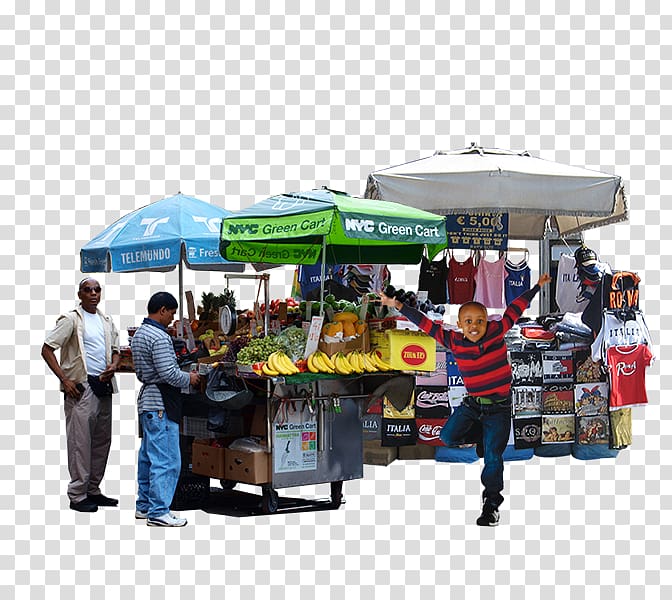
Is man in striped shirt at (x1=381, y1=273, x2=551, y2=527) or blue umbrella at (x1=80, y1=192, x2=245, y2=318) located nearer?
man in striped shirt at (x1=381, y1=273, x2=551, y2=527)

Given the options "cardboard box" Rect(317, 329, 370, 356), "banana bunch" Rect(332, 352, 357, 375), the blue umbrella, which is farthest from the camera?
the blue umbrella

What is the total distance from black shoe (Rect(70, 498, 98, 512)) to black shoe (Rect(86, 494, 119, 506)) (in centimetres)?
9

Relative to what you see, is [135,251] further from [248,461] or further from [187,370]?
[248,461]

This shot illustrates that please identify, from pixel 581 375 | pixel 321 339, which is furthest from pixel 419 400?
pixel 321 339

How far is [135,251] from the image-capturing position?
1085 centimetres

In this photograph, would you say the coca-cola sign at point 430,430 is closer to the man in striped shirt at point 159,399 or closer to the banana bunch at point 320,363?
the banana bunch at point 320,363

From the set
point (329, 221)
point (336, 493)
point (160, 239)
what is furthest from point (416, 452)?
point (329, 221)

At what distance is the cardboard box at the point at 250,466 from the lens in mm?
9562

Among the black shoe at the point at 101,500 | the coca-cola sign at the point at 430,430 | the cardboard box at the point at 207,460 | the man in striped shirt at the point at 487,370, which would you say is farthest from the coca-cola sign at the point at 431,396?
the black shoe at the point at 101,500

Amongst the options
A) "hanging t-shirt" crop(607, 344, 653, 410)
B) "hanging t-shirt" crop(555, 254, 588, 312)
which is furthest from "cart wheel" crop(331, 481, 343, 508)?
"hanging t-shirt" crop(555, 254, 588, 312)

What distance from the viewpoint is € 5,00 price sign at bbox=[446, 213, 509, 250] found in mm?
12422

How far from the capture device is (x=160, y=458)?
368 inches

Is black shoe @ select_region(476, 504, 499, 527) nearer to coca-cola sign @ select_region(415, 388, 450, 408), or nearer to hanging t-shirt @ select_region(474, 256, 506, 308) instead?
coca-cola sign @ select_region(415, 388, 450, 408)

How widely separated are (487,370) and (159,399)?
2737mm
